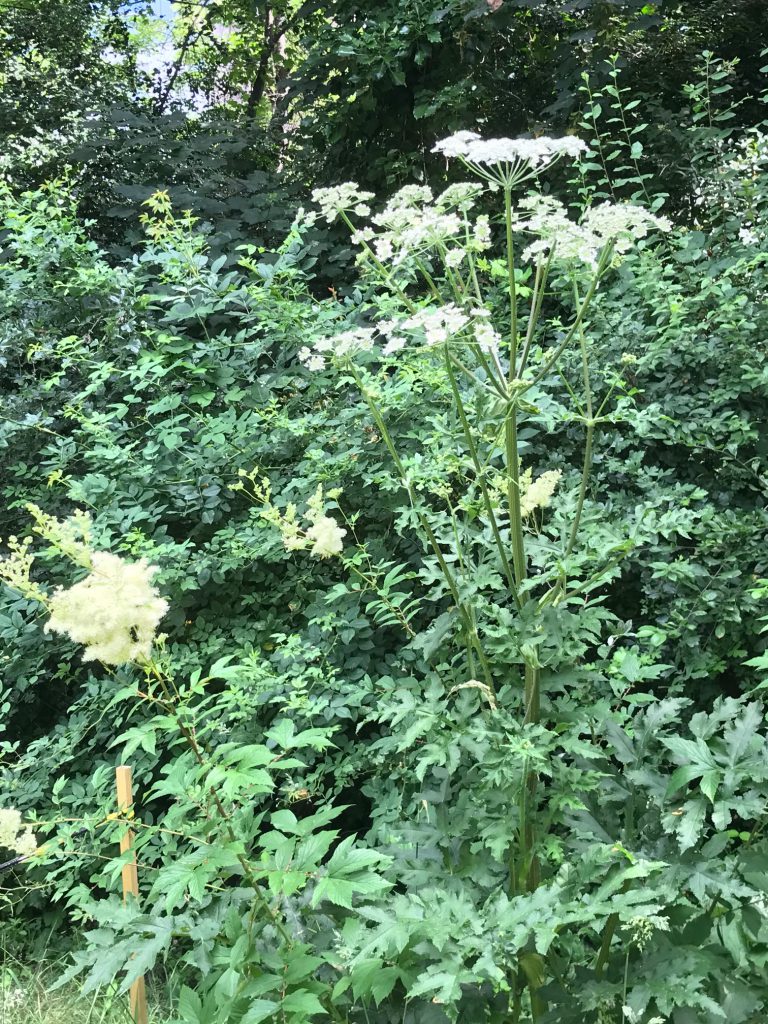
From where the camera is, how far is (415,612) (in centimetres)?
211

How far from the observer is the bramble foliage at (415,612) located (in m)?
1.37

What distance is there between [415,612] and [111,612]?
3.42ft

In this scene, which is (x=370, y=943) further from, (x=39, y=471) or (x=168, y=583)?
(x=39, y=471)

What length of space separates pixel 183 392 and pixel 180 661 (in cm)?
126

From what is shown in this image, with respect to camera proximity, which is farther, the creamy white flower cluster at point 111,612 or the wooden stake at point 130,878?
the wooden stake at point 130,878

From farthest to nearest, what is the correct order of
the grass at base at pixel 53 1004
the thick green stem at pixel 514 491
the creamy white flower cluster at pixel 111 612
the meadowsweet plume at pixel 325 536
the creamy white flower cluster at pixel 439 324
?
1. the grass at base at pixel 53 1004
2. the meadowsweet plume at pixel 325 536
3. the thick green stem at pixel 514 491
4. the creamy white flower cluster at pixel 439 324
5. the creamy white flower cluster at pixel 111 612

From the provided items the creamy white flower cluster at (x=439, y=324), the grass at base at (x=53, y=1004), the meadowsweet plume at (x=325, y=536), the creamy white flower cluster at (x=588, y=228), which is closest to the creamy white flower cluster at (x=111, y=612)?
the meadowsweet plume at (x=325, y=536)

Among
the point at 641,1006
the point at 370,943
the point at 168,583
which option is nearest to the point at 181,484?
the point at 168,583

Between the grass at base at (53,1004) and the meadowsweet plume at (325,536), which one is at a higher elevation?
the meadowsweet plume at (325,536)

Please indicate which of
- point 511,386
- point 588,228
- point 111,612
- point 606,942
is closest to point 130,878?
point 111,612

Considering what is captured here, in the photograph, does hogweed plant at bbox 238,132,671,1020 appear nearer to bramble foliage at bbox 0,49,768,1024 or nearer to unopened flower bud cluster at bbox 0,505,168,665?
bramble foliage at bbox 0,49,768,1024

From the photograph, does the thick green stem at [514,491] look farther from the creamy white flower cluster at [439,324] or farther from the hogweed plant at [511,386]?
the creamy white flower cluster at [439,324]

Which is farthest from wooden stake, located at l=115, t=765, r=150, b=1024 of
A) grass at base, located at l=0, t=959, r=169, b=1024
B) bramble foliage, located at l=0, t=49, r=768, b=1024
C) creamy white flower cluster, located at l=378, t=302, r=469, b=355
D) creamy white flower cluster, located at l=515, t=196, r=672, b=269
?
creamy white flower cluster, located at l=515, t=196, r=672, b=269

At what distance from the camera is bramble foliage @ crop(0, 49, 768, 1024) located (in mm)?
1372
